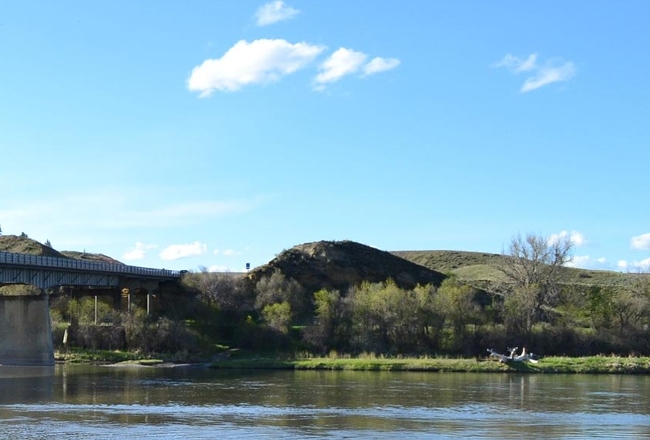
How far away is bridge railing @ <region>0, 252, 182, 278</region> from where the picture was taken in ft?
272

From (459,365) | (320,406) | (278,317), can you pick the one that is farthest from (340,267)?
(320,406)

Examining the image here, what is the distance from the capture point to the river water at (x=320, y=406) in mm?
38906

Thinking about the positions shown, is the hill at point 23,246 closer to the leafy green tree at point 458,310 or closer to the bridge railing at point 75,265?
the bridge railing at point 75,265

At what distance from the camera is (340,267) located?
131 metres

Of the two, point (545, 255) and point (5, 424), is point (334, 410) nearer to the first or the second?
point (5, 424)

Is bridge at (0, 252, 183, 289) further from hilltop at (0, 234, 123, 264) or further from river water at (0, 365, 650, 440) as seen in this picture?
hilltop at (0, 234, 123, 264)

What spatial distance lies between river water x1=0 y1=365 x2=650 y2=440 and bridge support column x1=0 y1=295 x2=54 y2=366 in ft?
29.1

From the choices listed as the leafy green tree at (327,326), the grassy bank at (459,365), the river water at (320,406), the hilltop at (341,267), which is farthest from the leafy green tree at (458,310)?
the hilltop at (341,267)

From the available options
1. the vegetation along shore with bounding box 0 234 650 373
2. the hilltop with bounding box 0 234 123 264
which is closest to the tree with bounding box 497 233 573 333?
the vegetation along shore with bounding box 0 234 650 373

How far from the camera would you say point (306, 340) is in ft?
316

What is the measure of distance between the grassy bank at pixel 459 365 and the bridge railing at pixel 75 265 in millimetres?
19559

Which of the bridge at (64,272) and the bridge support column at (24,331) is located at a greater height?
the bridge at (64,272)

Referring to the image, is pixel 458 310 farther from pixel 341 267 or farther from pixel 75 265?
pixel 75 265

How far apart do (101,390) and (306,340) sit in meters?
40.5
